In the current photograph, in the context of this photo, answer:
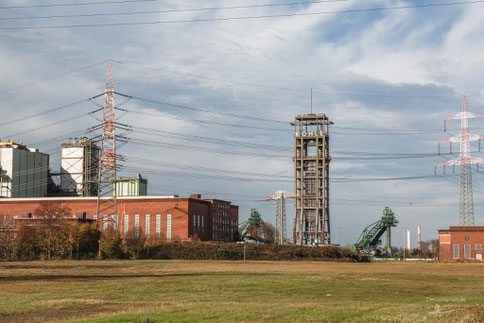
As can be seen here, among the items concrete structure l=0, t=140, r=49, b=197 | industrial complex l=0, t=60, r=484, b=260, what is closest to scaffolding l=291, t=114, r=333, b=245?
industrial complex l=0, t=60, r=484, b=260

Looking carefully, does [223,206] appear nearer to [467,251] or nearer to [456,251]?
[456,251]

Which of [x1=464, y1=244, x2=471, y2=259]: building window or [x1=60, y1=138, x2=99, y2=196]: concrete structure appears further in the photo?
[x1=60, y1=138, x2=99, y2=196]: concrete structure

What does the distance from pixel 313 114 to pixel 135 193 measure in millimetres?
48146

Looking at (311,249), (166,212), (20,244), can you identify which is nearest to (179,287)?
(20,244)

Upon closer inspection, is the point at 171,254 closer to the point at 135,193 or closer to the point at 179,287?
the point at 135,193

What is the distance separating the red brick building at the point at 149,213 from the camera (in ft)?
375

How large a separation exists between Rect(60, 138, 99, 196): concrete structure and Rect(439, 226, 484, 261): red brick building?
77.8m

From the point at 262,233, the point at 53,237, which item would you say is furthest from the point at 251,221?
the point at 53,237

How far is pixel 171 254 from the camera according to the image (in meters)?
97.6

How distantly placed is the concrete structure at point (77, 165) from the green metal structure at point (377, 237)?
64437mm

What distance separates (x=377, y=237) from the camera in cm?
14575

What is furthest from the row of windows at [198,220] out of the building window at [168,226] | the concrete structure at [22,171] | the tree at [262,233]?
the concrete structure at [22,171]

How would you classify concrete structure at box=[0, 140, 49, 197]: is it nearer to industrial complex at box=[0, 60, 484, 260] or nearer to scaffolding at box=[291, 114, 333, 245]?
industrial complex at box=[0, 60, 484, 260]

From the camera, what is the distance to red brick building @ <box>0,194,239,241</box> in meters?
114
